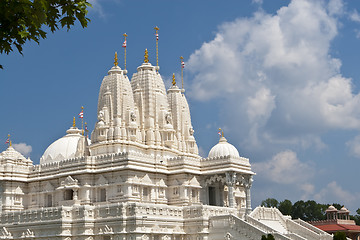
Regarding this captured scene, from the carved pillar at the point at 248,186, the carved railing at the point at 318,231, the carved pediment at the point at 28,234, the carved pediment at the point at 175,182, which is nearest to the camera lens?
the carved pediment at the point at 28,234

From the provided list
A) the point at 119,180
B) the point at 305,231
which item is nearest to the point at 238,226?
the point at 305,231

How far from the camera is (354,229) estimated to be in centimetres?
6488

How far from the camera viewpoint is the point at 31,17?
445 inches

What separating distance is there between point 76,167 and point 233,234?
1730 cm

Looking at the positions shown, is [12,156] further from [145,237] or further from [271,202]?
[271,202]

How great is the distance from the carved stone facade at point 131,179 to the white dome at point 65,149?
12cm

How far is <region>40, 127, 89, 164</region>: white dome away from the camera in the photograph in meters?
57.2

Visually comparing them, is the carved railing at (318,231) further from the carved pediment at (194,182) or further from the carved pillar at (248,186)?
the carved pediment at (194,182)

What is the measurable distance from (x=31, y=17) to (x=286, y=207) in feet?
305

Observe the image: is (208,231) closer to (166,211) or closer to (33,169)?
(166,211)

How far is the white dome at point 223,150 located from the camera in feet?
183

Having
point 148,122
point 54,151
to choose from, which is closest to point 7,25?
point 148,122

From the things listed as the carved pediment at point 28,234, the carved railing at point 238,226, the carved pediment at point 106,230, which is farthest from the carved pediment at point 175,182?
the carved pediment at point 28,234

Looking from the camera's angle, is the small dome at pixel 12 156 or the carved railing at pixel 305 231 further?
the small dome at pixel 12 156
